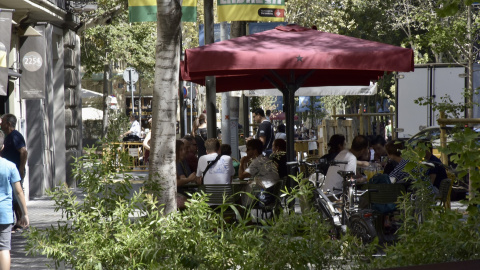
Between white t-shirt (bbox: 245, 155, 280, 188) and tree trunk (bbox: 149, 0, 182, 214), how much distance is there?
Result: 330cm

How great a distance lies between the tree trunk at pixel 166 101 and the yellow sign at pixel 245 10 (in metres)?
7.05

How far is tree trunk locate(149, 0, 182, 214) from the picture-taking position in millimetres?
7352

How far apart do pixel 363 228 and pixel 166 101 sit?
8.81 feet

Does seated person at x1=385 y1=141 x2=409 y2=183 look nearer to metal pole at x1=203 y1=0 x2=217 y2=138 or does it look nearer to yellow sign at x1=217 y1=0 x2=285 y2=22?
metal pole at x1=203 y1=0 x2=217 y2=138

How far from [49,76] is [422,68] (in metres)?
10.5

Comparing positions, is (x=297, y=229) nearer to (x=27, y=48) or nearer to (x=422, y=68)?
(x=27, y=48)

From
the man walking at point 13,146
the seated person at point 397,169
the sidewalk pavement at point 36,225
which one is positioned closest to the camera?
the sidewalk pavement at point 36,225

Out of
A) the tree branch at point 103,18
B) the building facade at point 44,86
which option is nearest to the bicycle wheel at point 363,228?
the building facade at point 44,86

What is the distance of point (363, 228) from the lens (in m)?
Answer: 8.97

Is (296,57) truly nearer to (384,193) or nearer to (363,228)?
(384,193)

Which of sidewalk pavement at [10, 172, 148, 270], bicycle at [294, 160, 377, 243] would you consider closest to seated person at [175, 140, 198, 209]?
sidewalk pavement at [10, 172, 148, 270]

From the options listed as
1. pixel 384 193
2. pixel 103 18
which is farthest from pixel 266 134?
pixel 384 193

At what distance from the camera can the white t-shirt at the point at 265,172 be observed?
35.2 feet

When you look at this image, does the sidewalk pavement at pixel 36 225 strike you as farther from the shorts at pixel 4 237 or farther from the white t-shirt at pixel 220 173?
the white t-shirt at pixel 220 173
